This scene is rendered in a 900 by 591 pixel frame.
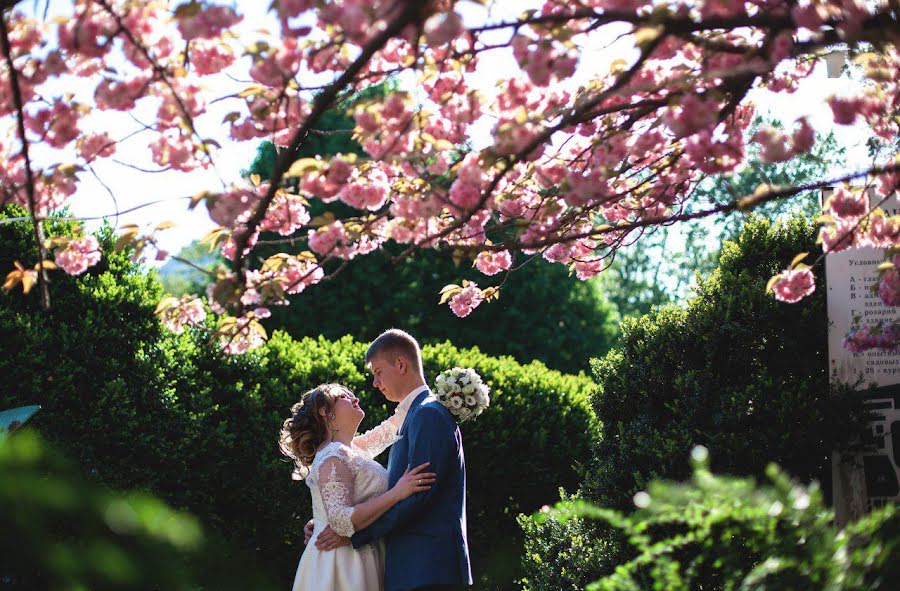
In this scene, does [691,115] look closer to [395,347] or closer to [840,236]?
[840,236]

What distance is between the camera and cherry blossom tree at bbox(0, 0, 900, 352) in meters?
2.76

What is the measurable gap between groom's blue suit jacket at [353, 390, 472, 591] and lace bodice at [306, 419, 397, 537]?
0.29 feet

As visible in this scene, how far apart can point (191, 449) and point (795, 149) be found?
4.38 m

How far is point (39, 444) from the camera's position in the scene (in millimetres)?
954

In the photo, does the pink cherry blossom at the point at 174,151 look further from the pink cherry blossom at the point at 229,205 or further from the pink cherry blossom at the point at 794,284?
the pink cherry blossom at the point at 794,284

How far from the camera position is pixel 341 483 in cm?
389

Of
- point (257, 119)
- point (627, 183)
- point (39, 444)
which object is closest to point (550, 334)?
point (627, 183)

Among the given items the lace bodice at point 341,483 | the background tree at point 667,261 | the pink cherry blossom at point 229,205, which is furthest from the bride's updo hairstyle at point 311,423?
the background tree at point 667,261

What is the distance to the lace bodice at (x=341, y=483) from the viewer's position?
3.84 metres

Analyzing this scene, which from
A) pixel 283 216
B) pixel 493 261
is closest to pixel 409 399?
pixel 493 261

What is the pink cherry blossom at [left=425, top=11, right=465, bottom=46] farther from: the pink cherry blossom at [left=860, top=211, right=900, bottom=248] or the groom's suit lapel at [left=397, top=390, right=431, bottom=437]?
the pink cherry blossom at [left=860, top=211, right=900, bottom=248]

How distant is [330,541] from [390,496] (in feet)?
1.23

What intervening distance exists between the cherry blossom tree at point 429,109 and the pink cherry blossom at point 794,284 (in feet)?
0.04

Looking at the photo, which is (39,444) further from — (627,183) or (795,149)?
(627,183)
